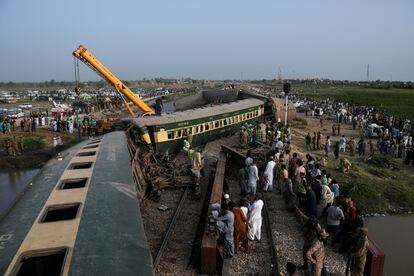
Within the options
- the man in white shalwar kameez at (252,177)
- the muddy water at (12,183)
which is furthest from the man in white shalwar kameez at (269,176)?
the muddy water at (12,183)

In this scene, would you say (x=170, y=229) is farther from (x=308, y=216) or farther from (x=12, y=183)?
(x=12, y=183)

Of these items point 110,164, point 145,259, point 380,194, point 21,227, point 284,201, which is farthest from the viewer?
point 380,194

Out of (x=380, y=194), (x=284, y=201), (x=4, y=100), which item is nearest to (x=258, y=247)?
(x=284, y=201)

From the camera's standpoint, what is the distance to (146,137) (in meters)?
20.9

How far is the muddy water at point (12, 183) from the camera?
65.0 ft

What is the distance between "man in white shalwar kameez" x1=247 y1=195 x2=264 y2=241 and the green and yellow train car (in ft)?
36.5

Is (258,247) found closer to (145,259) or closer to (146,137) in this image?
(145,259)

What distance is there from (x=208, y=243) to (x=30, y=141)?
23807 millimetres

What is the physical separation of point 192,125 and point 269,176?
32.8 ft

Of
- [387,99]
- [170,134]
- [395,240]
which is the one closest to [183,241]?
[395,240]

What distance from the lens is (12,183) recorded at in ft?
73.2

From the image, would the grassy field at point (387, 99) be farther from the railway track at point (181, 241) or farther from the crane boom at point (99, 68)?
the railway track at point (181, 241)

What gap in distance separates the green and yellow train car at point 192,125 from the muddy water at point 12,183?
6997mm

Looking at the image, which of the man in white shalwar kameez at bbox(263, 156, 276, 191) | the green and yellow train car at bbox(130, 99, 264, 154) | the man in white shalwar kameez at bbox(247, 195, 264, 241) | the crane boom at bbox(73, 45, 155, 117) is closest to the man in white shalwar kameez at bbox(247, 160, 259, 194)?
the man in white shalwar kameez at bbox(263, 156, 276, 191)
